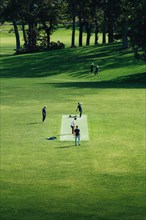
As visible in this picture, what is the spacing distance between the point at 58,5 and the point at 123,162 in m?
97.4

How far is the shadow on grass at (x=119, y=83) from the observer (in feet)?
259

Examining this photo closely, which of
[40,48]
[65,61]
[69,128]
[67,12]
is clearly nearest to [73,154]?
[69,128]

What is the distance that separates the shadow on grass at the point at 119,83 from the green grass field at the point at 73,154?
0.40 ft

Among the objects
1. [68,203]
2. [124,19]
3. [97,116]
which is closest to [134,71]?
[124,19]

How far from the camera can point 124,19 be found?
104375 mm

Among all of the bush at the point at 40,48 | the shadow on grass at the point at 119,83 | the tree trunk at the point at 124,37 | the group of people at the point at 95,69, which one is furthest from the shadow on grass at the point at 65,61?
the shadow on grass at the point at 119,83

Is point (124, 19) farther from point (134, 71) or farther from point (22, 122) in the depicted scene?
point (22, 122)

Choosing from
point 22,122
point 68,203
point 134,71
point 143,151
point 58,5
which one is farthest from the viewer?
point 58,5

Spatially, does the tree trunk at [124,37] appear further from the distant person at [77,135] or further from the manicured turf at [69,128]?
the distant person at [77,135]

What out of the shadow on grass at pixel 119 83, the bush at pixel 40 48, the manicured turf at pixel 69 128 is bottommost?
the bush at pixel 40 48

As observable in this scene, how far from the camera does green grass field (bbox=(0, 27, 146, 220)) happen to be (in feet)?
99.7

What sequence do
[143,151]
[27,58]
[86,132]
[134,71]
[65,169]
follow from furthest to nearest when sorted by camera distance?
[27,58] → [134,71] → [86,132] → [143,151] → [65,169]

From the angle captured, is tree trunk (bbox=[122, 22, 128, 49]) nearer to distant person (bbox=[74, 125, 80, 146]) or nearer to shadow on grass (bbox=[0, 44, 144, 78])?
shadow on grass (bbox=[0, 44, 144, 78])

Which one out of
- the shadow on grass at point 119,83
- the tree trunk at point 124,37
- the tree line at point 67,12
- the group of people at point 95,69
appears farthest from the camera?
the tree line at point 67,12
